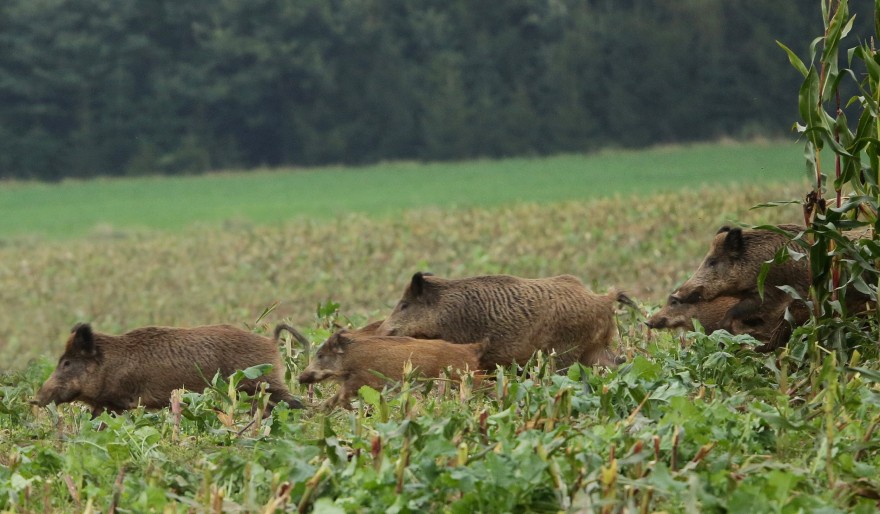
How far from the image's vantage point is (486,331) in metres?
6.81

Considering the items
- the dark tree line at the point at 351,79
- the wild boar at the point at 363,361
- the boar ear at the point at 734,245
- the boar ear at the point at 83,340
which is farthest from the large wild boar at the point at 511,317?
the dark tree line at the point at 351,79

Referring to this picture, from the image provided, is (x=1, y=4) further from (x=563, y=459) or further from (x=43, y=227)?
(x=563, y=459)

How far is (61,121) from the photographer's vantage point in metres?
50.5

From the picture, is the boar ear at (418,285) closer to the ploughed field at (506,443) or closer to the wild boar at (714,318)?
the ploughed field at (506,443)

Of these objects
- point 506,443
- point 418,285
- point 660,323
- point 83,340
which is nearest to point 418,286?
point 418,285

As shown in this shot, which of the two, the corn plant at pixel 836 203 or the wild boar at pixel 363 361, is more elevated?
the corn plant at pixel 836 203

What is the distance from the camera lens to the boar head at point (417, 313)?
6.93m

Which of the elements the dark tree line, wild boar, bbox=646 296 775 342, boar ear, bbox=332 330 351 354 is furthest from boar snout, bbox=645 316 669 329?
the dark tree line

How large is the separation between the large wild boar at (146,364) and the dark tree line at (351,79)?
135 feet

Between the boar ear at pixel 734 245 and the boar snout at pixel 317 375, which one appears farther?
the boar ear at pixel 734 245

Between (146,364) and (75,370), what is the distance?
37 cm

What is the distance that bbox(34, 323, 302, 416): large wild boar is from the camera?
6.61 metres

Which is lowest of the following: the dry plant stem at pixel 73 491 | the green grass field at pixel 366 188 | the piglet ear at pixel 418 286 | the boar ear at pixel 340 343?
the green grass field at pixel 366 188

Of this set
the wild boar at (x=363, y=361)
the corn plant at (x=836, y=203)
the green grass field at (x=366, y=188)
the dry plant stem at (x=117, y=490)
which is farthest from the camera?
the green grass field at (x=366, y=188)
